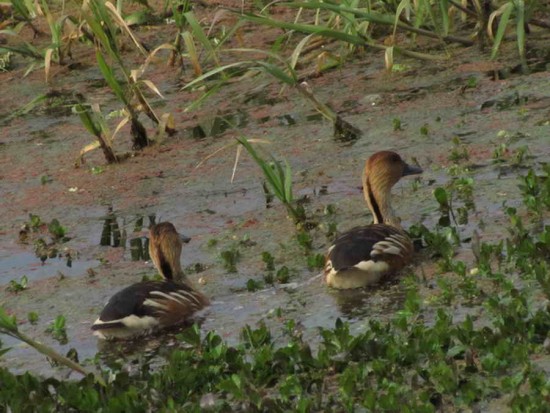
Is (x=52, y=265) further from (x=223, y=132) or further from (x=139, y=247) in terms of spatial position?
(x=223, y=132)

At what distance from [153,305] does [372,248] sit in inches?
53.7

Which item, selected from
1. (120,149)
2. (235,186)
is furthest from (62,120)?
(235,186)

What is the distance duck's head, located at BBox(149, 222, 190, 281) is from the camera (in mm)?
9453

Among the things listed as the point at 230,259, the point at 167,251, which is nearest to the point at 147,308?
the point at 167,251

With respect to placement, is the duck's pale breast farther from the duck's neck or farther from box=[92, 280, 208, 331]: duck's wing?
the duck's neck

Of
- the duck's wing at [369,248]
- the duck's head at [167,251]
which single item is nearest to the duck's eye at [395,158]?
the duck's wing at [369,248]

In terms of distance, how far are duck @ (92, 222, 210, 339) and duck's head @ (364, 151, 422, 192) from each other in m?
1.43

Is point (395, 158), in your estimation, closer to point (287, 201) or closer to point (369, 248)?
point (287, 201)

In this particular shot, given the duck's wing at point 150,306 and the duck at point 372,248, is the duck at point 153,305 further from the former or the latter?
the duck at point 372,248

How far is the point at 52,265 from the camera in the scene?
10.4 meters

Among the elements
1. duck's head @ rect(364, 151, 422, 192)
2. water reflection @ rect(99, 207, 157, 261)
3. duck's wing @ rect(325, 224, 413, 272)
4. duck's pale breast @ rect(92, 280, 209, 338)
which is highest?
duck's head @ rect(364, 151, 422, 192)

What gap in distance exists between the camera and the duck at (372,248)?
8891 mm

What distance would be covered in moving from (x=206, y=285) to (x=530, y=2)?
13.9 ft

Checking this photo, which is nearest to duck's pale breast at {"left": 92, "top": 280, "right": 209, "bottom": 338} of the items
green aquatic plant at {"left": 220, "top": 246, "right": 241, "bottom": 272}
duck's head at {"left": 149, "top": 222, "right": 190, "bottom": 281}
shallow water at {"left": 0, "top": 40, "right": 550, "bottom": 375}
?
shallow water at {"left": 0, "top": 40, "right": 550, "bottom": 375}
